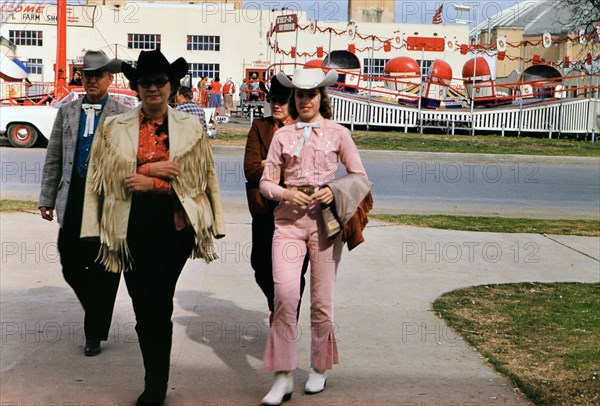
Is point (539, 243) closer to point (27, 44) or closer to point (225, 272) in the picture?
point (225, 272)

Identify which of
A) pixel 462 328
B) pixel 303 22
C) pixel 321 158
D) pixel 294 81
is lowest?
pixel 462 328

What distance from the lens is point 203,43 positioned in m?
61.4

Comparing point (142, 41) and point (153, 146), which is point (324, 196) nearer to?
point (153, 146)

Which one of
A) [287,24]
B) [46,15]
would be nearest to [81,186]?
[287,24]

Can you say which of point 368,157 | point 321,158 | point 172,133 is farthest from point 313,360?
point 368,157

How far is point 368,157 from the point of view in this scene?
864 inches

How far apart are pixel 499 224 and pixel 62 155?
7579mm

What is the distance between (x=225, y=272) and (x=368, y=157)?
1354 cm

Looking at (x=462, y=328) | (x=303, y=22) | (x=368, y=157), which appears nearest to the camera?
(x=462, y=328)

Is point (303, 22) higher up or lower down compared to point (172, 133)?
higher up

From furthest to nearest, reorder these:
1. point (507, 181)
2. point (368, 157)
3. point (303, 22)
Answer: point (303, 22) < point (368, 157) < point (507, 181)

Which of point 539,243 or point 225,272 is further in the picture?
point 539,243

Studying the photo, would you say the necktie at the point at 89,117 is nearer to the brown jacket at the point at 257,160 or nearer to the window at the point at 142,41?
the brown jacket at the point at 257,160

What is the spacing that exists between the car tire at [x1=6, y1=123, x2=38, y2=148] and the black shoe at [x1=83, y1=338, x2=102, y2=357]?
55.0 ft
